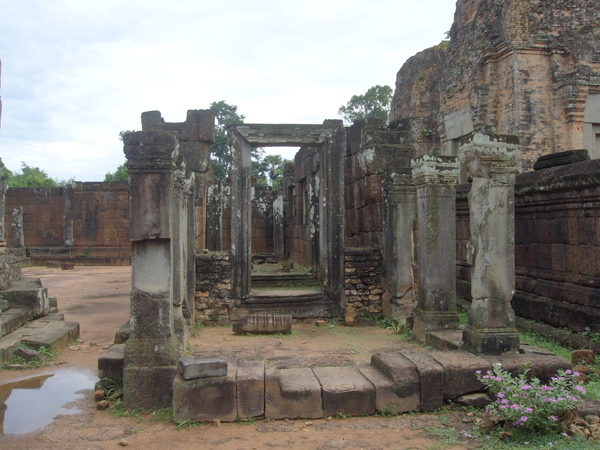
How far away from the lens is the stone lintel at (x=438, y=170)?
23.7ft

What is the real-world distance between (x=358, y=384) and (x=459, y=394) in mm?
950

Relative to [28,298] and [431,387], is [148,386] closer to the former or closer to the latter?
[431,387]

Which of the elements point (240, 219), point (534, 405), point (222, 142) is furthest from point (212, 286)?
point (222, 142)

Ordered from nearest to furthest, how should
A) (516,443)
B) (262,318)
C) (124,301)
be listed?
1. (516,443)
2. (262,318)
3. (124,301)

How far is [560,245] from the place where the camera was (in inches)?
301

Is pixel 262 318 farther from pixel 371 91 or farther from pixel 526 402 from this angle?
pixel 371 91

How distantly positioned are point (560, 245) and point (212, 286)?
17.8 ft

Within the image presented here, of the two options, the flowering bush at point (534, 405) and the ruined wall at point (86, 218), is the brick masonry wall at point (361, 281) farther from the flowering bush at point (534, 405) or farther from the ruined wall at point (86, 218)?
the ruined wall at point (86, 218)

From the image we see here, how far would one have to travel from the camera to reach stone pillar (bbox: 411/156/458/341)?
7.23 meters

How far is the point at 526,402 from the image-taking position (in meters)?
4.25

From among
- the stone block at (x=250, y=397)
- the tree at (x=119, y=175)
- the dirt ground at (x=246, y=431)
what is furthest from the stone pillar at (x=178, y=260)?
the tree at (x=119, y=175)

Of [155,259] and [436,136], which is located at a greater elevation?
[436,136]

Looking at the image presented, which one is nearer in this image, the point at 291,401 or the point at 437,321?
the point at 291,401

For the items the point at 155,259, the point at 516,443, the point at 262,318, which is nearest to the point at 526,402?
the point at 516,443
